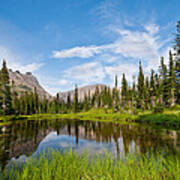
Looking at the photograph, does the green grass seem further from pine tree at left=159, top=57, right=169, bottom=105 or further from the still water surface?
pine tree at left=159, top=57, right=169, bottom=105

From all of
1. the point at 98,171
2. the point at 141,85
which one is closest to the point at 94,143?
the point at 98,171

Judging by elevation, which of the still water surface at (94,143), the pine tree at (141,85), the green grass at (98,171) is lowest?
the still water surface at (94,143)

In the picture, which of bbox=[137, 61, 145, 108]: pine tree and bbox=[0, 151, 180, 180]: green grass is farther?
bbox=[137, 61, 145, 108]: pine tree

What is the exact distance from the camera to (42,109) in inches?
3524

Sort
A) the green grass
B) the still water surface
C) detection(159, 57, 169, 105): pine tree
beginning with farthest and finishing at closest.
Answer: detection(159, 57, 169, 105): pine tree → the still water surface → the green grass

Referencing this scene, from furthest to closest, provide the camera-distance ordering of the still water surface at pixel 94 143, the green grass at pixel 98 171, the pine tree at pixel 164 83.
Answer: the pine tree at pixel 164 83, the still water surface at pixel 94 143, the green grass at pixel 98 171

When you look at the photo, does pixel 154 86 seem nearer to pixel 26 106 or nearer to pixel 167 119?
pixel 167 119

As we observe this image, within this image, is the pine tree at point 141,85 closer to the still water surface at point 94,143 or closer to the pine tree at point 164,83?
the pine tree at point 164,83

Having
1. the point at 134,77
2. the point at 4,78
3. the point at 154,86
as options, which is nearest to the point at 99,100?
the point at 134,77

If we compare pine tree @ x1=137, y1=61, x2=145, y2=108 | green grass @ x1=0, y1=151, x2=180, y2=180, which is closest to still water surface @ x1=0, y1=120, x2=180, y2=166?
green grass @ x1=0, y1=151, x2=180, y2=180

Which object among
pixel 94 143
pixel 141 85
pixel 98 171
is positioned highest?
pixel 141 85

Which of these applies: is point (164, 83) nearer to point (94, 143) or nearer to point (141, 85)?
point (141, 85)

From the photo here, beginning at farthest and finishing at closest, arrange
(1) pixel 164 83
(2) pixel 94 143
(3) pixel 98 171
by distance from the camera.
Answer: (1) pixel 164 83 < (2) pixel 94 143 < (3) pixel 98 171

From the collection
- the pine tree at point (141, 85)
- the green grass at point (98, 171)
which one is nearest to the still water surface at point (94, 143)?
the green grass at point (98, 171)
